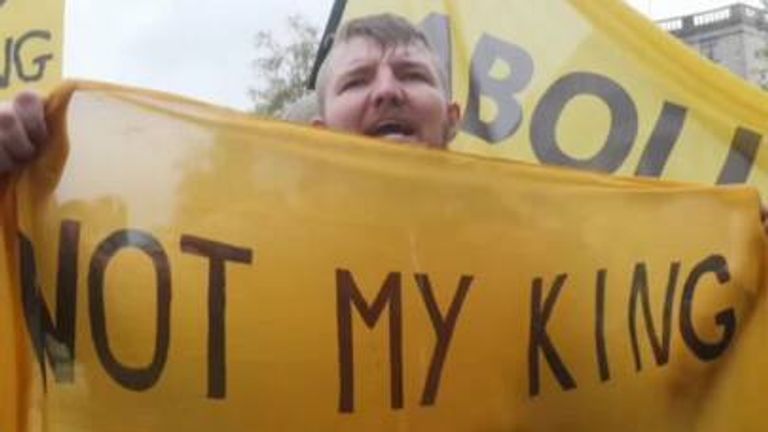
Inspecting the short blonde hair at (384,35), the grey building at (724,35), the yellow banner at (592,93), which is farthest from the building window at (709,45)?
the short blonde hair at (384,35)

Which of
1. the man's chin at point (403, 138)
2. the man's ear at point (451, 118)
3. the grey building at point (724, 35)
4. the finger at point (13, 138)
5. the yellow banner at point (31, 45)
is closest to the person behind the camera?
the finger at point (13, 138)

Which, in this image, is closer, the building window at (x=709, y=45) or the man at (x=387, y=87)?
the man at (x=387, y=87)

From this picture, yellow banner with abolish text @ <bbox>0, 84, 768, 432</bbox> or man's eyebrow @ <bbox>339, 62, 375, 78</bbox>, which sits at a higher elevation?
man's eyebrow @ <bbox>339, 62, 375, 78</bbox>

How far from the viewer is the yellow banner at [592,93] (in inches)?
116

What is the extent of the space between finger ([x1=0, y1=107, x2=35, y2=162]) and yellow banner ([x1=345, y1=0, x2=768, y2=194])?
5.65 feet

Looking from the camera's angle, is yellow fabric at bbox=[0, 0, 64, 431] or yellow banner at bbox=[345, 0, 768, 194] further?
yellow fabric at bbox=[0, 0, 64, 431]

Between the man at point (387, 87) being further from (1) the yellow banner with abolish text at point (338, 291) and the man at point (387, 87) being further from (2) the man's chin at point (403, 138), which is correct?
(1) the yellow banner with abolish text at point (338, 291)

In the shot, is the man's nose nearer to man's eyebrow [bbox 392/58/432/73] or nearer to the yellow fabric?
man's eyebrow [bbox 392/58/432/73]

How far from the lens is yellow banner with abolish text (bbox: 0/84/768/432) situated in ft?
5.37

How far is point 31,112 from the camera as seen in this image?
1596 millimetres

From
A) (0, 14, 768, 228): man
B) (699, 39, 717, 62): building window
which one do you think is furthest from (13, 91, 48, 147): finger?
(699, 39, 717, 62): building window

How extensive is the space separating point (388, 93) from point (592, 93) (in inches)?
49.6

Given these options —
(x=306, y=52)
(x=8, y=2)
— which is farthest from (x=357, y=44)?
(x=306, y=52)

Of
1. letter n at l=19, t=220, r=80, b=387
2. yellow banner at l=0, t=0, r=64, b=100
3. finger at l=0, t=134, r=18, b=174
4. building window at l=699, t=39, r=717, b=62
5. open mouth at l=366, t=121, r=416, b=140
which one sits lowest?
letter n at l=19, t=220, r=80, b=387
